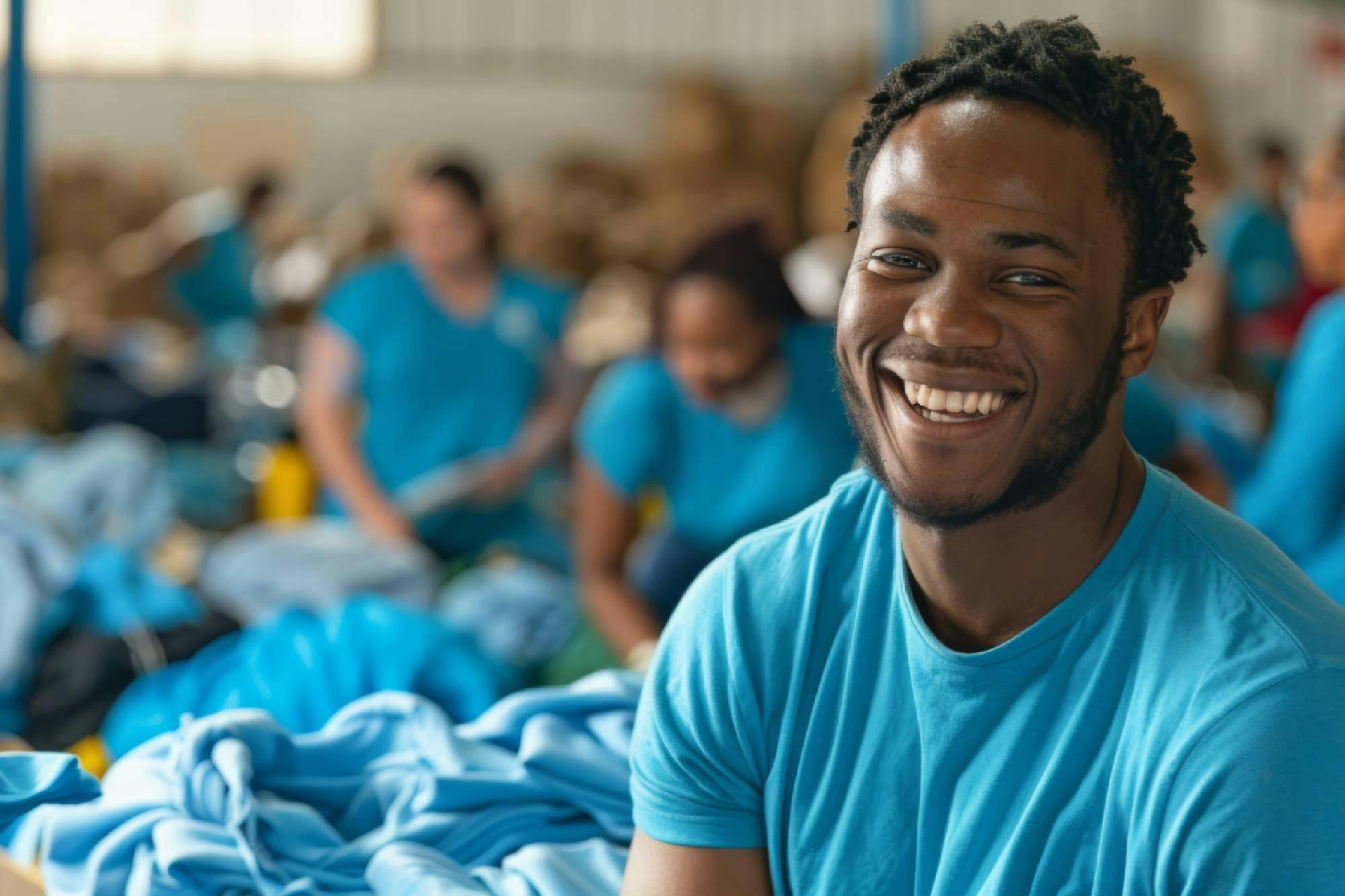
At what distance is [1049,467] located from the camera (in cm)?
100

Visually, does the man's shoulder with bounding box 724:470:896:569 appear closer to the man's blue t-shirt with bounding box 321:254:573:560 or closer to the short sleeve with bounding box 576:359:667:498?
the short sleeve with bounding box 576:359:667:498

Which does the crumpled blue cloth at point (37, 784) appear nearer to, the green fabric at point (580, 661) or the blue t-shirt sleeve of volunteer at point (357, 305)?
the green fabric at point (580, 661)

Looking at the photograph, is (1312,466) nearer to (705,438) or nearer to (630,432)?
(705,438)

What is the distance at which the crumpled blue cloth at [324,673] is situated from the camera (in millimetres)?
1835

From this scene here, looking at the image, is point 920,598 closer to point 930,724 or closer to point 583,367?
point 930,724

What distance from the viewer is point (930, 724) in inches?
41.6

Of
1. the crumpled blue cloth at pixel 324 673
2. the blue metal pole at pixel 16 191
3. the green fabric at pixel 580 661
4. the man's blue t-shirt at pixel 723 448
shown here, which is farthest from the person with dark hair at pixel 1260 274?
the crumpled blue cloth at pixel 324 673

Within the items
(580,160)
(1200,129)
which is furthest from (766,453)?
(1200,129)

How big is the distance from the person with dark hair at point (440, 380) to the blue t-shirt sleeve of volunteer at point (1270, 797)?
8.68 feet

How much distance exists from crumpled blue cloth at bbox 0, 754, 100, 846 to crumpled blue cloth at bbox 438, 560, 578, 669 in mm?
1206

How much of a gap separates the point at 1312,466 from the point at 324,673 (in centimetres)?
132

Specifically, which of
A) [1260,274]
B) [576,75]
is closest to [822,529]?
[1260,274]

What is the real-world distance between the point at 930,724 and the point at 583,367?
2.84m

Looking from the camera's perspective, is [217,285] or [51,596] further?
[217,285]
